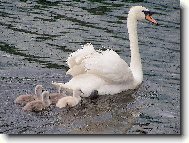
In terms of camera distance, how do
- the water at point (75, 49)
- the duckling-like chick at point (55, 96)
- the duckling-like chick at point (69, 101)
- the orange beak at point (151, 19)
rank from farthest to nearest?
the orange beak at point (151, 19)
the duckling-like chick at point (55, 96)
the duckling-like chick at point (69, 101)
the water at point (75, 49)

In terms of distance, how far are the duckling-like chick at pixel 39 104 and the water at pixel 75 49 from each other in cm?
6

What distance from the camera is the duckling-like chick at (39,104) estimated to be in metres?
6.43

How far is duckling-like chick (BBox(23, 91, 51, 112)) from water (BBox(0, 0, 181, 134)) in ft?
0.19

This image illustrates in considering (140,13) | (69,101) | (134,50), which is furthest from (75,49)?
(69,101)

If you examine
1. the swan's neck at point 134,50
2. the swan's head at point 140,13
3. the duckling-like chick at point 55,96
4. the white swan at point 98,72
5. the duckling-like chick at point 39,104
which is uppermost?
the swan's head at point 140,13

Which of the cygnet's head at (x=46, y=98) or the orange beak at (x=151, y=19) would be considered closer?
the cygnet's head at (x=46, y=98)

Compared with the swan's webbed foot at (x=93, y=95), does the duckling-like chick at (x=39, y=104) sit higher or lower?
lower

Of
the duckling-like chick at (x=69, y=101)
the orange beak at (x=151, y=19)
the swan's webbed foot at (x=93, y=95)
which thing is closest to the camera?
the duckling-like chick at (x=69, y=101)

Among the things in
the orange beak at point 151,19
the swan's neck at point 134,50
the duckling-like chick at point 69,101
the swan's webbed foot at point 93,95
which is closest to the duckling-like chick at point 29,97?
the duckling-like chick at point 69,101

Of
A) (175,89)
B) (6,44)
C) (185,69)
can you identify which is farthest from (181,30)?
(6,44)

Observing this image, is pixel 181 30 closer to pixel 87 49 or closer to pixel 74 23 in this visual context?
pixel 87 49

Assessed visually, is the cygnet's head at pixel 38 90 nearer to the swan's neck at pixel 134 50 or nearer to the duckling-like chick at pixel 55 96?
the duckling-like chick at pixel 55 96

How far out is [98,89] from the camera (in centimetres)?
693

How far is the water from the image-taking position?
20.5 ft
